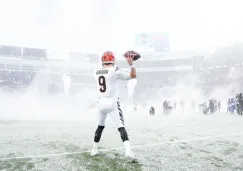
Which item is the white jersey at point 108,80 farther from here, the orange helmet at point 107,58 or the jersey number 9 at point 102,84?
the orange helmet at point 107,58

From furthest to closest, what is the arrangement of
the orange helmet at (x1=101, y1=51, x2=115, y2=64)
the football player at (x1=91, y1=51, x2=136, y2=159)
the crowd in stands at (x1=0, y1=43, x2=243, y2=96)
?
the crowd in stands at (x1=0, y1=43, x2=243, y2=96) → the orange helmet at (x1=101, y1=51, x2=115, y2=64) → the football player at (x1=91, y1=51, x2=136, y2=159)

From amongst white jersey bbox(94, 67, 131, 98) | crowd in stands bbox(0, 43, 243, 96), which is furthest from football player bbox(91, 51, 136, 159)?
crowd in stands bbox(0, 43, 243, 96)

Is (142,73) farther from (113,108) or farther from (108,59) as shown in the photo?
(113,108)

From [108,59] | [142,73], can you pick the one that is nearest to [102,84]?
[108,59]

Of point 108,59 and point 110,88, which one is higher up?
point 108,59

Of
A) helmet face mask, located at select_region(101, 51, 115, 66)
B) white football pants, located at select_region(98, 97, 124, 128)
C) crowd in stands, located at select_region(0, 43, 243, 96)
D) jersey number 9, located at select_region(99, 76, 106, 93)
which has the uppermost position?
crowd in stands, located at select_region(0, 43, 243, 96)

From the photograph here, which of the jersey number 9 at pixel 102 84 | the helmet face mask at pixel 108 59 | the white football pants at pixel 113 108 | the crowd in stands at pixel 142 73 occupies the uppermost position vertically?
the crowd in stands at pixel 142 73

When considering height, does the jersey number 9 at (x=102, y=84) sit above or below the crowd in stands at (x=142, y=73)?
below

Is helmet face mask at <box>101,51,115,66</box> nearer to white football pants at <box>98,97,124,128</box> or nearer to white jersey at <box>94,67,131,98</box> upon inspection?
white jersey at <box>94,67,131,98</box>

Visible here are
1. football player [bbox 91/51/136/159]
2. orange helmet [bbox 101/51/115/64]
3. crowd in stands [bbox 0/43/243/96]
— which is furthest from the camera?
crowd in stands [bbox 0/43/243/96]

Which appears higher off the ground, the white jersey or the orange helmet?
the orange helmet

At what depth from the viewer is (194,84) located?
187ft

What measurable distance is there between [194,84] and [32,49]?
3631 cm

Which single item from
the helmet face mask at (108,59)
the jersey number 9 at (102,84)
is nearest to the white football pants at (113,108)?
the jersey number 9 at (102,84)
